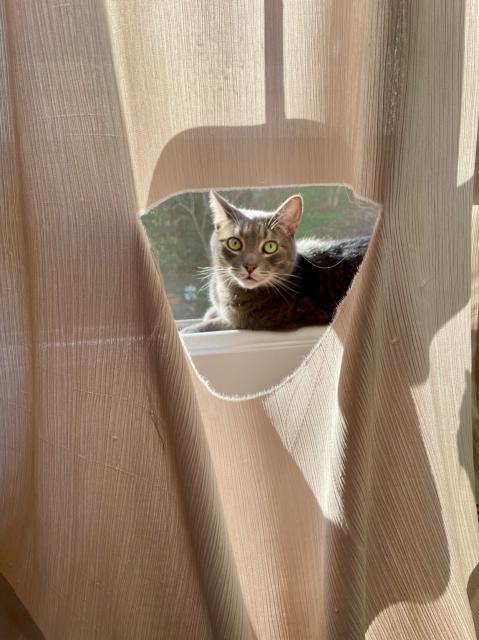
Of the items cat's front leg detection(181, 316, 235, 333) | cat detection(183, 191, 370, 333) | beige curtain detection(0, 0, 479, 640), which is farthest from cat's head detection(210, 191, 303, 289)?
beige curtain detection(0, 0, 479, 640)

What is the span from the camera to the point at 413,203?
494mm

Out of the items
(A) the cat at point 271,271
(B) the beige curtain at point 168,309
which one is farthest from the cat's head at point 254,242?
(B) the beige curtain at point 168,309

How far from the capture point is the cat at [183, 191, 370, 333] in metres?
0.88

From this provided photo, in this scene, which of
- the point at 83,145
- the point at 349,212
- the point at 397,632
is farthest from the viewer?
the point at 349,212

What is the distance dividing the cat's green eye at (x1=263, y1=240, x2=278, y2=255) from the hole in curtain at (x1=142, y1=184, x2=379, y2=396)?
6 centimetres

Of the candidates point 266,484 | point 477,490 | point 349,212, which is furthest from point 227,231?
point 477,490

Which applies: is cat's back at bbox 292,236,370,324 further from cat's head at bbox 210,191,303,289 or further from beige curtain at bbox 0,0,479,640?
beige curtain at bbox 0,0,479,640

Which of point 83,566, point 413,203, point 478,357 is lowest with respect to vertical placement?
point 83,566

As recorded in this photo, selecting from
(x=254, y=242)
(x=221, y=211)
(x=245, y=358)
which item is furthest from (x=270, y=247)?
(x=245, y=358)

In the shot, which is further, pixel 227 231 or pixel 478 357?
pixel 227 231

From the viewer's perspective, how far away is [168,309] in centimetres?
49

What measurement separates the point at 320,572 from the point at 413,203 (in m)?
0.45

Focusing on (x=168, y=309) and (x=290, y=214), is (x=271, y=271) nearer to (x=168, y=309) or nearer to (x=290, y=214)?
(x=290, y=214)

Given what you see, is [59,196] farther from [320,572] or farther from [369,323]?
[320,572]
